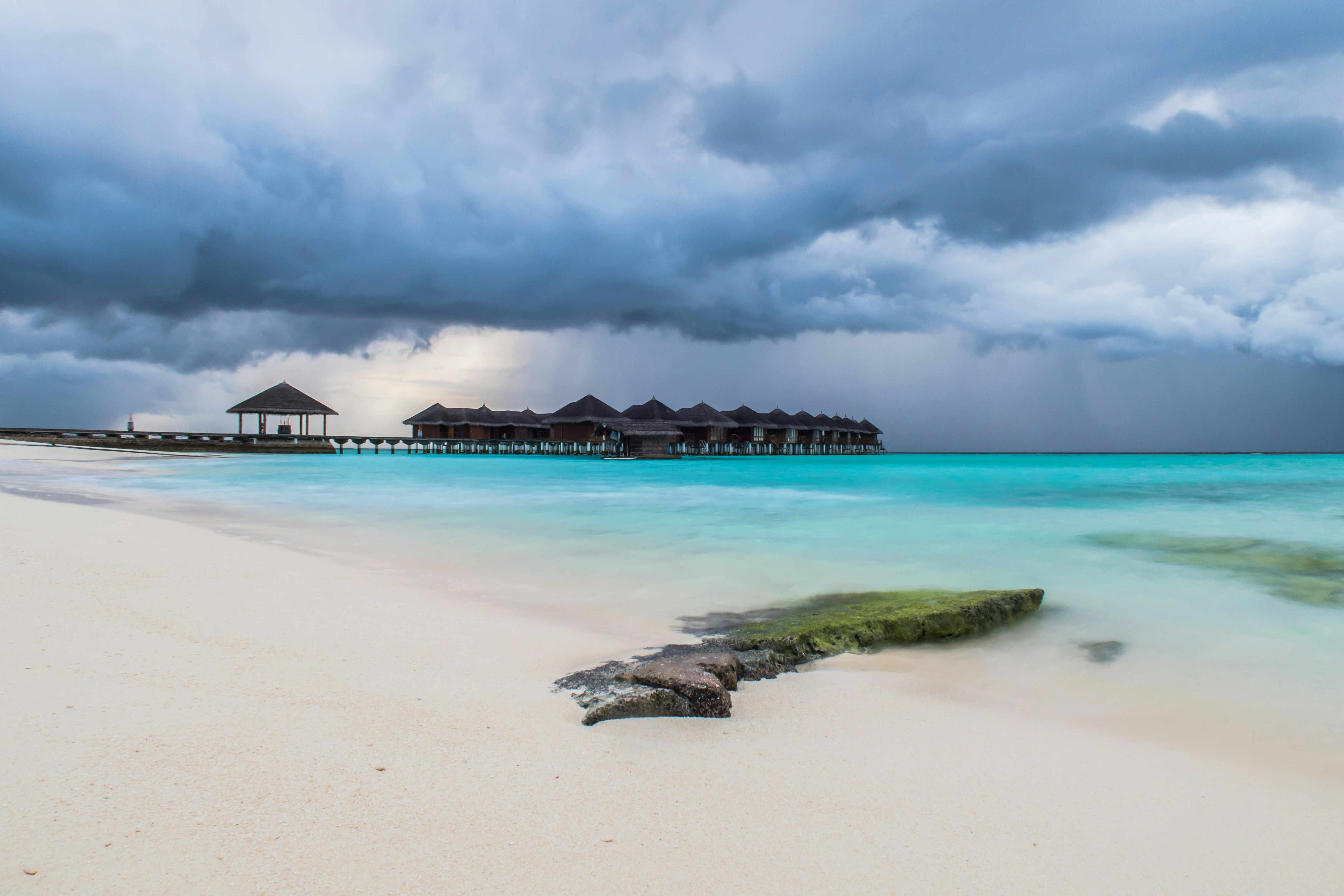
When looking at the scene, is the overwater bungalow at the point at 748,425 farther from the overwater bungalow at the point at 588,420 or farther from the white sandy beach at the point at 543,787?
the white sandy beach at the point at 543,787

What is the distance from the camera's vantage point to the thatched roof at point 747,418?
55.8 meters

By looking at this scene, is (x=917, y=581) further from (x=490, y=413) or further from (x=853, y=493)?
(x=490, y=413)

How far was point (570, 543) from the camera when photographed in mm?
8852

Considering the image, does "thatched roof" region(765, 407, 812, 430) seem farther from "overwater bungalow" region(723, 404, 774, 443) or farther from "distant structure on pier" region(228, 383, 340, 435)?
"distant structure on pier" region(228, 383, 340, 435)

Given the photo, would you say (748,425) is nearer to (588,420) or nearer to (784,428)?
(784,428)

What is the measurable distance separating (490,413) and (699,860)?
5433cm

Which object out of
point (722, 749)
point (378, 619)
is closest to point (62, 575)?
point (378, 619)

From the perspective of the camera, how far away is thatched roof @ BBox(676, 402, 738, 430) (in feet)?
165

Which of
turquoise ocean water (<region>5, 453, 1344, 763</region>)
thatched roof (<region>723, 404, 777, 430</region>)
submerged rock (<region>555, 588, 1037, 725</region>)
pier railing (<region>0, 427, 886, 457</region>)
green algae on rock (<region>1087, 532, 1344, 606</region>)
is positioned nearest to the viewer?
submerged rock (<region>555, 588, 1037, 725</region>)

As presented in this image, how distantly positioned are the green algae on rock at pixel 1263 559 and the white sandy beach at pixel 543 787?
5273 millimetres

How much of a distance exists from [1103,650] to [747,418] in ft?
171

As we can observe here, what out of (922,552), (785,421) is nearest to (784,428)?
(785,421)

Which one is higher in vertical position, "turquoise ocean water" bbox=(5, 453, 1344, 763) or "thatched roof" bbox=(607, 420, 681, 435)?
"thatched roof" bbox=(607, 420, 681, 435)

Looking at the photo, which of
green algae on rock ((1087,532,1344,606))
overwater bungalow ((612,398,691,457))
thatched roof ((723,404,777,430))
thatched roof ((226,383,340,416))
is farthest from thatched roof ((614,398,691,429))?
green algae on rock ((1087,532,1344,606))
